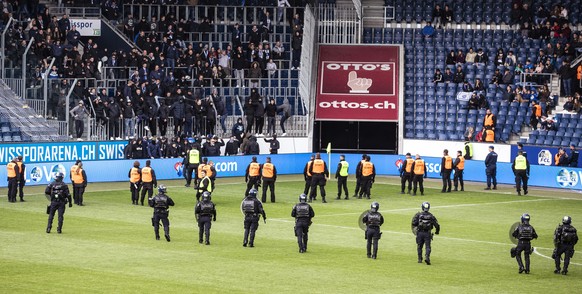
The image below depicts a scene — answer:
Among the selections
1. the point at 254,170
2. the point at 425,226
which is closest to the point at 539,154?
the point at 254,170

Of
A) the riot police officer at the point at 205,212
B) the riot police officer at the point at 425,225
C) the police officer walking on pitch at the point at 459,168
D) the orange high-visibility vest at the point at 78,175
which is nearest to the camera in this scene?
the riot police officer at the point at 425,225

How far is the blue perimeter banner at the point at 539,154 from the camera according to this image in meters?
50.4

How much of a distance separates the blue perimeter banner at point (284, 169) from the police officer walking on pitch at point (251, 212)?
50.9 ft

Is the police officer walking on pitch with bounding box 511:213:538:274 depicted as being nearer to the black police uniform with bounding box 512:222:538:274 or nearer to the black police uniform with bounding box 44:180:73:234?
the black police uniform with bounding box 512:222:538:274

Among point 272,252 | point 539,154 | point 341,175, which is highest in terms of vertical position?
point 539,154

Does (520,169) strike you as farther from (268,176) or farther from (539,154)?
(268,176)

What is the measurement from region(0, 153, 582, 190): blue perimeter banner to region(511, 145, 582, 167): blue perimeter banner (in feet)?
5.65

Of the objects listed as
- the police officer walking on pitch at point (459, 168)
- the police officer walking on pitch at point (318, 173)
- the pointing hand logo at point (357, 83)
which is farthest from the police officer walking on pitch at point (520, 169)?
the pointing hand logo at point (357, 83)

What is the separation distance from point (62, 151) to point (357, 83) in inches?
668

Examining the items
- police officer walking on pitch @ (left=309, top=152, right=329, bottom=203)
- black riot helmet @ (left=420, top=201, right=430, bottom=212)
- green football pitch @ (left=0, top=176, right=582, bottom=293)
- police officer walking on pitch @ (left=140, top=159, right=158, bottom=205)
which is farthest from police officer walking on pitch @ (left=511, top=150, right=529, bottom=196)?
black riot helmet @ (left=420, top=201, right=430, bottom=212)

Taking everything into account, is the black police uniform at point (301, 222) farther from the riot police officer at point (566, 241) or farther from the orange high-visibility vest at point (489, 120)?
the orange high-visibility vest at point (489, 120)

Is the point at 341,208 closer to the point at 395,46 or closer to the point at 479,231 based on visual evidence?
the point at 479,231

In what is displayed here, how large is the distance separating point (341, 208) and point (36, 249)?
14.0 m

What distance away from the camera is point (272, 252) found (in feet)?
101
